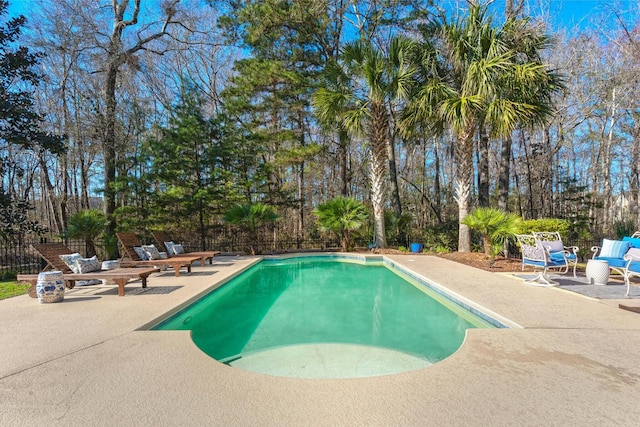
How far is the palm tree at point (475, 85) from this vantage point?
8781 millimetres

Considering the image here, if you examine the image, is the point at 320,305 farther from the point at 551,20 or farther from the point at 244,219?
the point at 551,20

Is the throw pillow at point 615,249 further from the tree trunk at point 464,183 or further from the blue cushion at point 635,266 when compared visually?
the tree trunk at point 464,183

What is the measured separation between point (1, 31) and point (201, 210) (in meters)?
7.15

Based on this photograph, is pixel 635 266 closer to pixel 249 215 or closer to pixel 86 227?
pixel 249 215

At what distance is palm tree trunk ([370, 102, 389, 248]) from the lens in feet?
37.7

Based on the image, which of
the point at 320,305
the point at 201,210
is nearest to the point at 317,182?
the point at 201,210

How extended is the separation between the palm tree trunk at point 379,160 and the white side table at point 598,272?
6.63 metres

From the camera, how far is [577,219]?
44.8ft

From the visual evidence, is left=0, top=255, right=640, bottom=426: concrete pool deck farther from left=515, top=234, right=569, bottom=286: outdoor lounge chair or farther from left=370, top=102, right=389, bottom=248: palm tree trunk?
left=370, top=102, right=389, bottom=248: palm tree trunk

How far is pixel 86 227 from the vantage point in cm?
959

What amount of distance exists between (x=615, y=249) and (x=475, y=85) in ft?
17.6

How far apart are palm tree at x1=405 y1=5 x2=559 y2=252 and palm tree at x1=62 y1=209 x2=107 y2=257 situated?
401 inches

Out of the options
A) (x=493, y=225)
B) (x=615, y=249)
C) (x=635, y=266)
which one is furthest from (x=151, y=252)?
(x=615, y=249)

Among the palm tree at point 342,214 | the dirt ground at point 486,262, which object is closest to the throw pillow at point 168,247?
the palm tree at point 342,214
